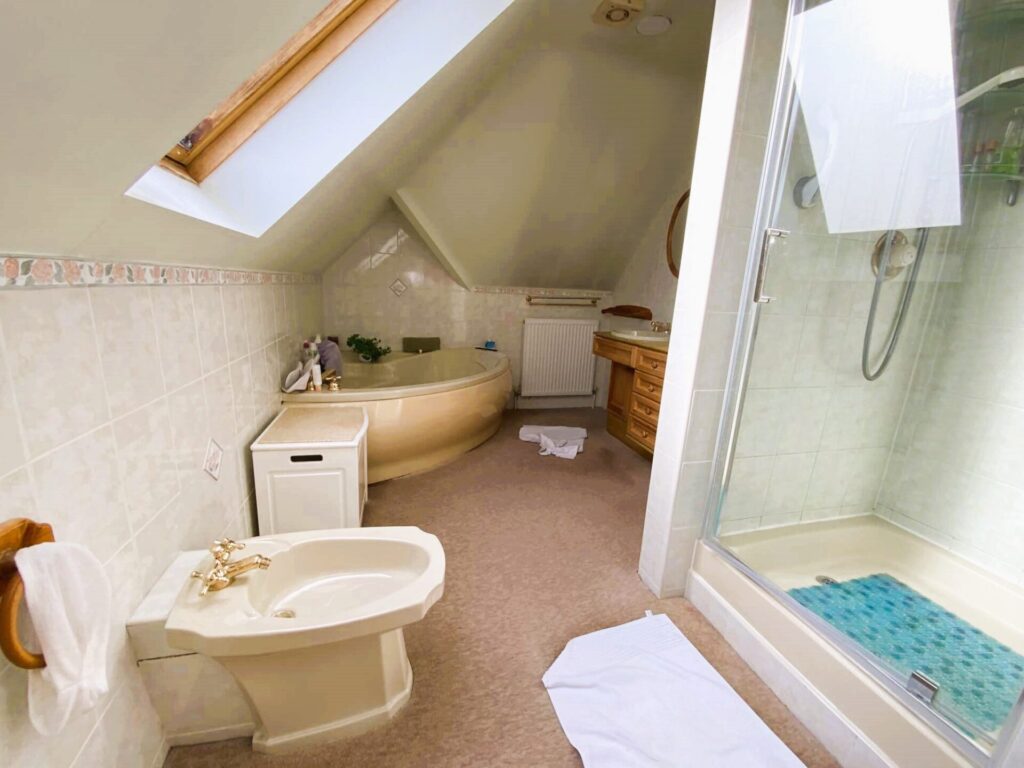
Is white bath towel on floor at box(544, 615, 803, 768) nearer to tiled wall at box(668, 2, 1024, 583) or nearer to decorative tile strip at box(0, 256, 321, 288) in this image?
tiled wall at box(668, 2, 1024, 583)

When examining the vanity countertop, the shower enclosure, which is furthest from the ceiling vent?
the vanity countertop

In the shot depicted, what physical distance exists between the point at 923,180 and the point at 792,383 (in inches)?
32.5

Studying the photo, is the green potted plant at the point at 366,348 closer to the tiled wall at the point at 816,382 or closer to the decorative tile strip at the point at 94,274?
the decorative tile strip at the point at 94,274

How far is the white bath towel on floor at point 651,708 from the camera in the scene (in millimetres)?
1043

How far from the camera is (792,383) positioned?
63.3 inches

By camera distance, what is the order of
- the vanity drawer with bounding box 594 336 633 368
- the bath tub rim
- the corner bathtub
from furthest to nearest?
the vanity drawer with bounding box 594 336 633 368 → the corner bathtub → the bath tub rim

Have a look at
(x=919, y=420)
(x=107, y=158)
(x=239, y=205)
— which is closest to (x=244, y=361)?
(x=239, y=205)

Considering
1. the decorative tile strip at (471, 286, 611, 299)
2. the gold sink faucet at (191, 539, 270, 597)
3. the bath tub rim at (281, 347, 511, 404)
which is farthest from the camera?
the decorative tile strip at (471, 286, 611, 299)

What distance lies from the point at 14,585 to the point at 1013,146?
280cm

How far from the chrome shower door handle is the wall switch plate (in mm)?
1864

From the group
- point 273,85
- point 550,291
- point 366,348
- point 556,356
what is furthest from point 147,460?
point 550,291

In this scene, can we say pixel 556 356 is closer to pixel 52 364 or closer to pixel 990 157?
pixel 990 157

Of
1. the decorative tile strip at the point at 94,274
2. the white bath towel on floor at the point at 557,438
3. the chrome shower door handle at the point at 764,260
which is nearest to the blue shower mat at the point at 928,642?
the chrome shower door handle at the point at 764,260

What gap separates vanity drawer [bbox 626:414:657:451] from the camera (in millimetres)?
2477
